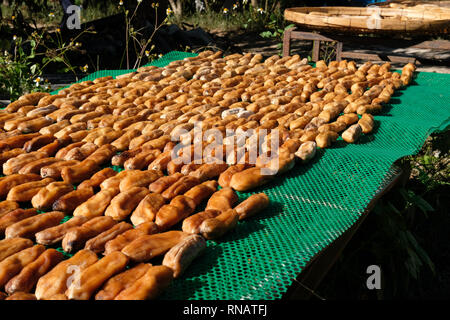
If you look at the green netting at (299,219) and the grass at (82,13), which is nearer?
the green netting at (299,219)

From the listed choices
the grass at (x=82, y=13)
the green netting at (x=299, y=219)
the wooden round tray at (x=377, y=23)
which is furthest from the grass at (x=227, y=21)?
the green netting at (x=299, y=219)

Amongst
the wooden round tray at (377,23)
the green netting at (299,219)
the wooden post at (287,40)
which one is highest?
the wooden round tray at (377,23)

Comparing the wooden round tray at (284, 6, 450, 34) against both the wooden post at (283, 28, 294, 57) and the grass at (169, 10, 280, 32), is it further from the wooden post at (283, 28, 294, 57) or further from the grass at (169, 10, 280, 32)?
the grass at (169, 10, 280, 32)

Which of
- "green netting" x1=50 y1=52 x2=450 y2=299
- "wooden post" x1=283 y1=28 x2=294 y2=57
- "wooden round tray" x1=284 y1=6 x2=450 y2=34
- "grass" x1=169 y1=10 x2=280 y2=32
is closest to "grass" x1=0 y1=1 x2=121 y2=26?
"grass" x1=169 y1=10 x2=280 y2=32

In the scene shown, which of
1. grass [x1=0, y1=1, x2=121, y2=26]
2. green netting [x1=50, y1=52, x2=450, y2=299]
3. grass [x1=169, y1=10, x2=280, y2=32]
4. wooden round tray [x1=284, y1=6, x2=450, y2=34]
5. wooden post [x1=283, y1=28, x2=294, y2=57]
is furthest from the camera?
grass [x1=0, y1=1, x2=121, y2=26]

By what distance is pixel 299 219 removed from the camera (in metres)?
1.54

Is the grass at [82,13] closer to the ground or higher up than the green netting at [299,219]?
higher up

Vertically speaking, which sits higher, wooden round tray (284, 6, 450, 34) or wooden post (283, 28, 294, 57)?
wooden round tray (284, 6, 450, 34)

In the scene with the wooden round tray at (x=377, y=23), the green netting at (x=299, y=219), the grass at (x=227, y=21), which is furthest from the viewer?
the grass at (x=227, y=21)

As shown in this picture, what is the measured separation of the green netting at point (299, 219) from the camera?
1224mm

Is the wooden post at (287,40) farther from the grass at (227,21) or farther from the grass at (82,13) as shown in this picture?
the grass at (82,13)

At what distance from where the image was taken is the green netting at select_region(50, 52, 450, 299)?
1224 millimetres

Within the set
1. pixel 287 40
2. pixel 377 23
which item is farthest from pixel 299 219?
pixel 287 40
